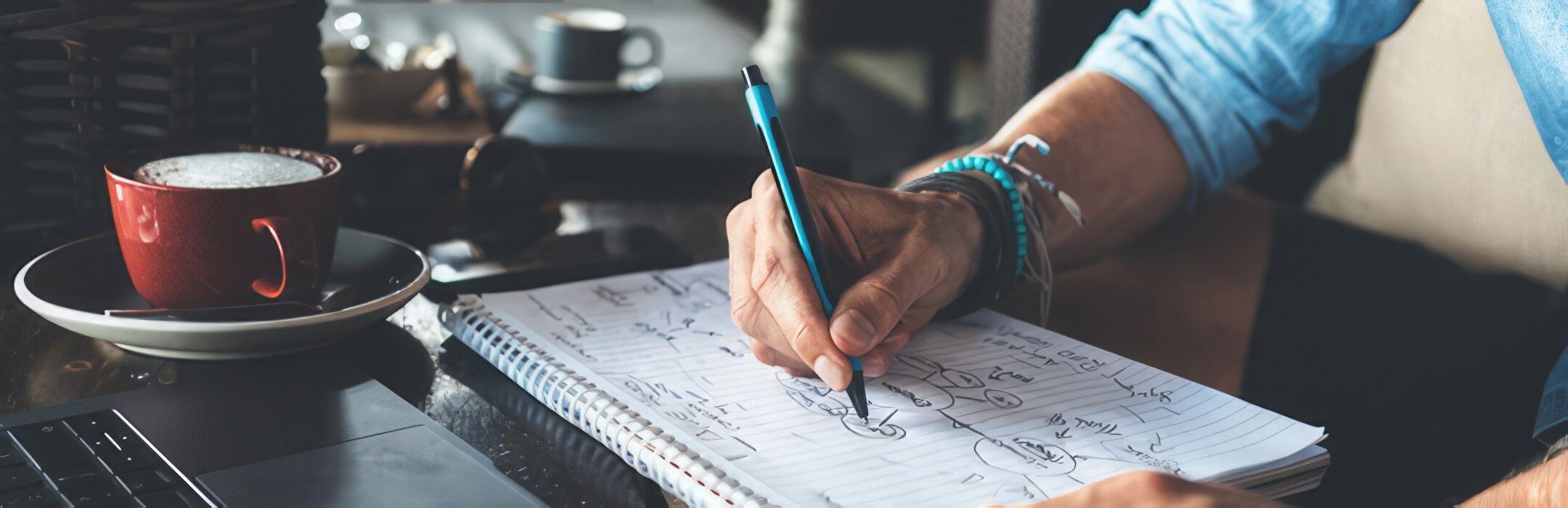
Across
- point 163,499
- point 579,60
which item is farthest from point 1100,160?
point 579,60

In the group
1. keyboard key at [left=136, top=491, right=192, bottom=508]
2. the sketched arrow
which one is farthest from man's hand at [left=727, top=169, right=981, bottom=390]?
keyboard key at [left=136, top=491, right=192, bottom=508]

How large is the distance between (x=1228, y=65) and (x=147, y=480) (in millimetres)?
732

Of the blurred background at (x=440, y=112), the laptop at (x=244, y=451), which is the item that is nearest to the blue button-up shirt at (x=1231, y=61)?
the blurred background at (x=440, y=112)

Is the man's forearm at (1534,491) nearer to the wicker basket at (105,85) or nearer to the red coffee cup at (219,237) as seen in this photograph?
the red coffee cup at (219,237)

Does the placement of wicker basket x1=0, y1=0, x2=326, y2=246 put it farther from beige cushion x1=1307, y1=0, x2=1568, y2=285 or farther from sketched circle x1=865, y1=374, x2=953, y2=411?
beige cushion x1=1307, y1=0, x2=1568, y2=285

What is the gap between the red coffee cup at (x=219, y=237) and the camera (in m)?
0.50

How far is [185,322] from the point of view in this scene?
48cm

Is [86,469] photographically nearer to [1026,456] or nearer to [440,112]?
[1026,456]

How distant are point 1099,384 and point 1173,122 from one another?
1.20ft

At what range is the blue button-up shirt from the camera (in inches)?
30.2

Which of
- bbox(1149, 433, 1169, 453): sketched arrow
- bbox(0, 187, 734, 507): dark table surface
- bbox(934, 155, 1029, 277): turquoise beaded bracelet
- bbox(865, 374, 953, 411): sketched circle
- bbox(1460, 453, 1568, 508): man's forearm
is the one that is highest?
bbox(934, 155, 1029, 277): turquoise beaded bracelet

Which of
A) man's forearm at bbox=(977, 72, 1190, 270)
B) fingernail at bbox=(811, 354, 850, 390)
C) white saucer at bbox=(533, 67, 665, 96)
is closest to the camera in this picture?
fingernail at bbox=(811, 354, 850, 390)

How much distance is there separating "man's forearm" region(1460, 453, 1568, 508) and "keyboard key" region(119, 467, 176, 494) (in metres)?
0.50

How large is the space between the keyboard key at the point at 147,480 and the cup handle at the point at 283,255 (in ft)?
0.47
